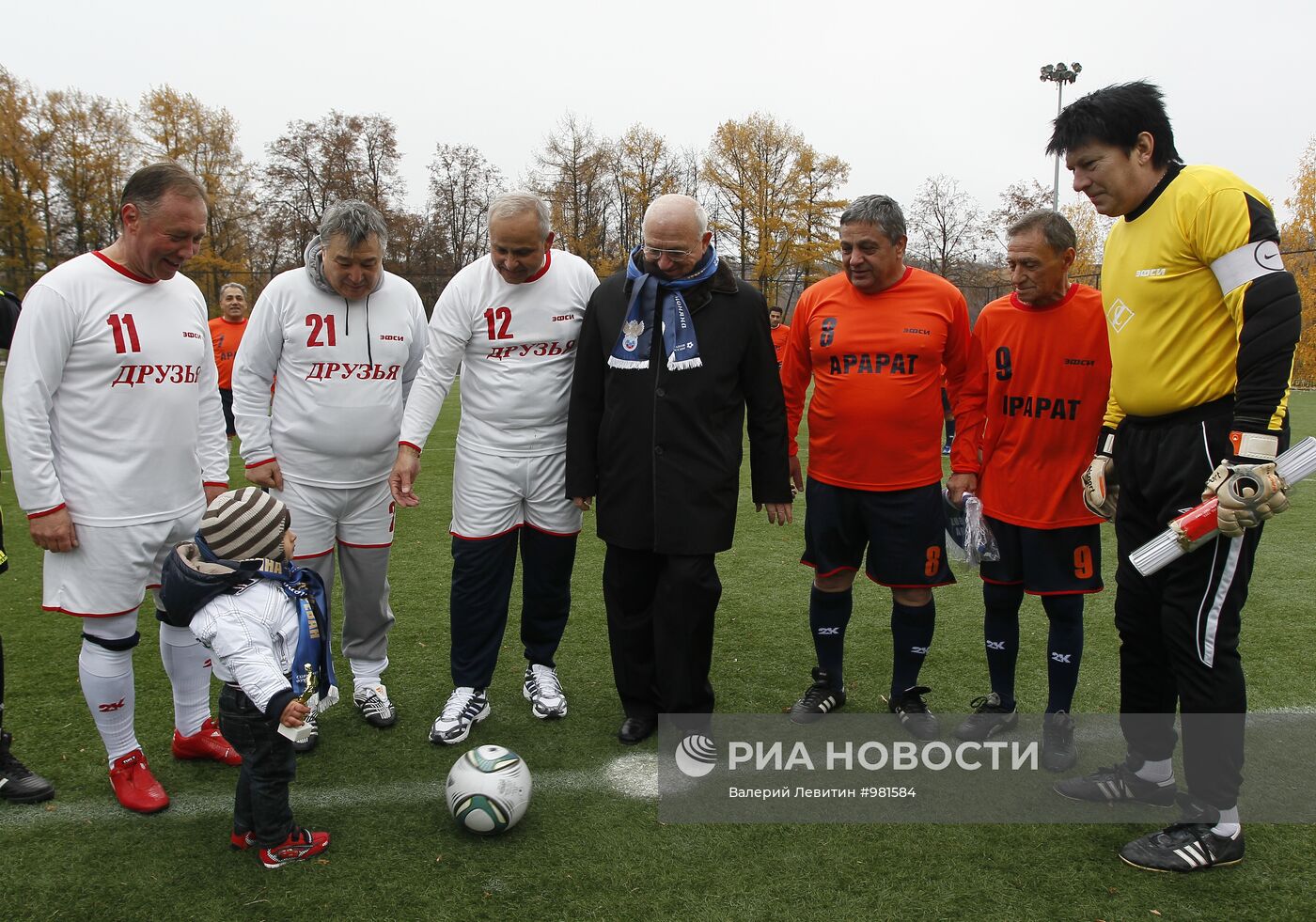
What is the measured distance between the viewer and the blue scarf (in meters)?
3.47

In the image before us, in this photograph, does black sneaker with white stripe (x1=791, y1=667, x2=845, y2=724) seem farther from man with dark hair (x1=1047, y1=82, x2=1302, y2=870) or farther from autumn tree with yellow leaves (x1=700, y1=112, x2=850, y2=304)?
autumn tree with yellow leaves (x1=700, y1=112, x2=850, y2=304)

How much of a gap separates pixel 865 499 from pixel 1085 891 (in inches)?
62.6

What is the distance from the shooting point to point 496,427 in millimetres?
3816

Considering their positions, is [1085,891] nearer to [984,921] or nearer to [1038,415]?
[984,921]

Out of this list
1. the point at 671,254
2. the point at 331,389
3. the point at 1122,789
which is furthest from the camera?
the point at 331,389

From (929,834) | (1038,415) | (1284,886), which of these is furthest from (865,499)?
(1284,886)

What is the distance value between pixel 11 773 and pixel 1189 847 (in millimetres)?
4039

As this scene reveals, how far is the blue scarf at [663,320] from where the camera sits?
11.4 feet

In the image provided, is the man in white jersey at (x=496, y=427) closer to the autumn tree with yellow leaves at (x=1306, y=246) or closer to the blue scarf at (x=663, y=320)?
the blue scarf at (x=663, y=320)

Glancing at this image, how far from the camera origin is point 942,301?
3.69 m

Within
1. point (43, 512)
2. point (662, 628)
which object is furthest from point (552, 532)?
point (43, 512)

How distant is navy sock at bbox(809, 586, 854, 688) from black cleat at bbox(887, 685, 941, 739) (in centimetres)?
28

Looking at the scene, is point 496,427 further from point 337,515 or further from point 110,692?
point 110,692

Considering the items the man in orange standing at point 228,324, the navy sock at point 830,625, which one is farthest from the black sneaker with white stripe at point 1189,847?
the man in orange standing at point 228,324
